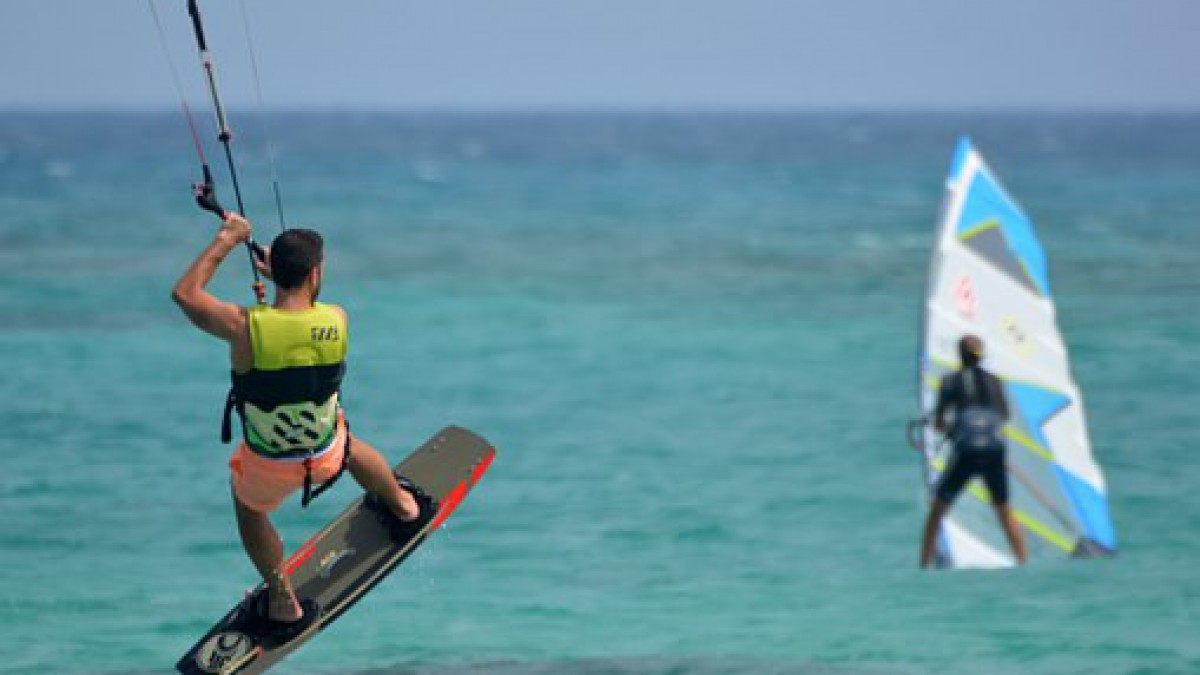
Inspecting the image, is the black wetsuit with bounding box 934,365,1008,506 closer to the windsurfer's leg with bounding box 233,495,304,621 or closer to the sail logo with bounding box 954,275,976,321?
the sail logo with bounding box 954,275,976,321

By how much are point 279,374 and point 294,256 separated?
55 centimetres

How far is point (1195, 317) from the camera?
35.5 meters

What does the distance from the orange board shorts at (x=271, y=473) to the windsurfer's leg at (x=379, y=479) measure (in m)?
0.20

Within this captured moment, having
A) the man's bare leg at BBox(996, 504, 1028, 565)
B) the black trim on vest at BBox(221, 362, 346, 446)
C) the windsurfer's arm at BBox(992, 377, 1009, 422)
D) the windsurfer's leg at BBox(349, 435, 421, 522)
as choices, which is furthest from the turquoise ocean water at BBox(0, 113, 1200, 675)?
the black trim on vest at BBox(221, 362, 346, 446)

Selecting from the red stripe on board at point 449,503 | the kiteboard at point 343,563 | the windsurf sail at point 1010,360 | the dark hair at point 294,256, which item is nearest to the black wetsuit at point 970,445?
the windsurf sail at point 1010,360

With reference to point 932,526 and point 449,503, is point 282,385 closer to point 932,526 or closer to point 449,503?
point 449,503

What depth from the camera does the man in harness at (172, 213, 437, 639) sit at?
29.3 feet

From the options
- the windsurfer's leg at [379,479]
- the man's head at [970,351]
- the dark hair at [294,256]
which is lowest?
the man's head at [970,351]

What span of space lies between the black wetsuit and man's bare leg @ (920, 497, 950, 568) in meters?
0.20

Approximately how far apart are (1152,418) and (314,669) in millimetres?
14123

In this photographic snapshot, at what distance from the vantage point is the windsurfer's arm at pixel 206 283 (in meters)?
8.71

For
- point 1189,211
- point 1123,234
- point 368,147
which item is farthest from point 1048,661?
point 368,147

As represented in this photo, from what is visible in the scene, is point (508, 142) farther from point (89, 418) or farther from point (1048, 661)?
point (1048, 661)

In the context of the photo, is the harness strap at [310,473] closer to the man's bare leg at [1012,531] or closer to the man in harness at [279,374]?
the man in harness at [279,374]
